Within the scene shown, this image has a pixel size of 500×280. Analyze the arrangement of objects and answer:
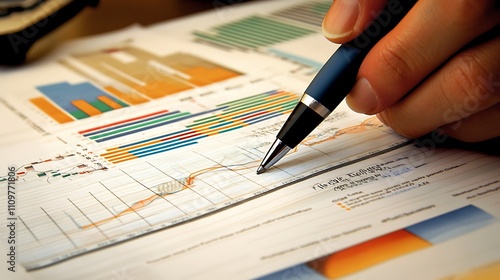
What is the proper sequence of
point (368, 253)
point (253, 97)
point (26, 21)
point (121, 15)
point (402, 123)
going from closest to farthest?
point (368, 253)
point (402, 123)
point (253, 97)
point (26, 21)
point (121, 15)

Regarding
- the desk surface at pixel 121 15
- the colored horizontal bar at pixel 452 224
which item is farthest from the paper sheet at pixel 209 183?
the desk surface at pixel 121 15

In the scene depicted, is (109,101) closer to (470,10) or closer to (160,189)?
(160,189)

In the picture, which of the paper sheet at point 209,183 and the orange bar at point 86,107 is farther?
the orange bar at point 86,107

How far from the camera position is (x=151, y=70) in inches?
25.9

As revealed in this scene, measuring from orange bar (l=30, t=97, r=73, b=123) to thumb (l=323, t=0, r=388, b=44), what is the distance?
10.0 inches

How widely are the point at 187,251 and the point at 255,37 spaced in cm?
46

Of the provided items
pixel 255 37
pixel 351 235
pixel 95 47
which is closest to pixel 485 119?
pixel 351 235

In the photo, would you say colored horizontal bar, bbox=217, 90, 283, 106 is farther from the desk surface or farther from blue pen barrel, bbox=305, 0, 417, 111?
the desk surface

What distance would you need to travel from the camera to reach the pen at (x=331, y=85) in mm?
410

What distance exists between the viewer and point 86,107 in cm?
57

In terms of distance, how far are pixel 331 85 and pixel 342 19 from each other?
46 millimetres

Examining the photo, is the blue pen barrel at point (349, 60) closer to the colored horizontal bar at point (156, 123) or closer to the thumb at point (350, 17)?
the thumb at point (350, 17)

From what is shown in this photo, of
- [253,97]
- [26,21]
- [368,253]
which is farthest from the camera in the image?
[26,21]

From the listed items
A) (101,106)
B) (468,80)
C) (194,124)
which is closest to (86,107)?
(101,106)
